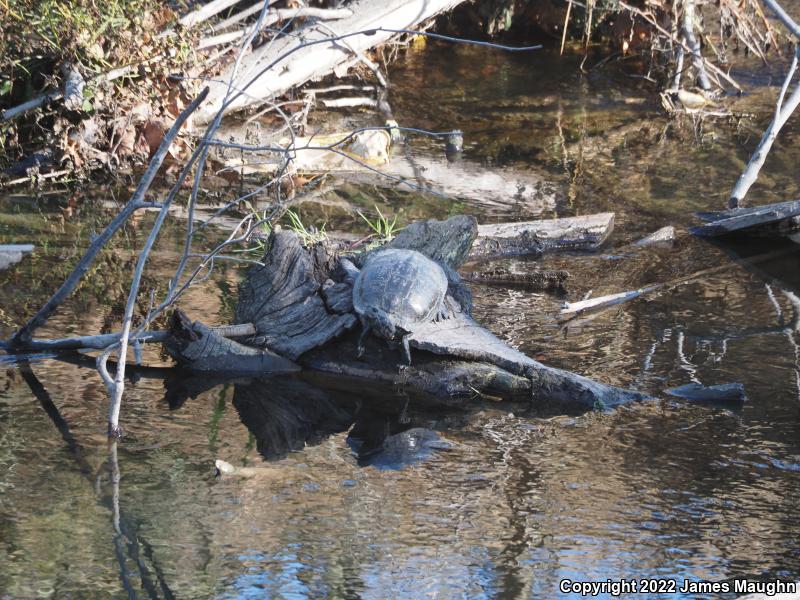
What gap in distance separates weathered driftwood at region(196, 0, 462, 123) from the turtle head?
4520 millimetres

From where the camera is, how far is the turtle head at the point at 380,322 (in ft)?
16.8

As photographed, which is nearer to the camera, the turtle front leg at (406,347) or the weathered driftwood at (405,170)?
the turtle front leg at (406,347)

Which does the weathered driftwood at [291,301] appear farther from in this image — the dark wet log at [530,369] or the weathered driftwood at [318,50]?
the weathered driftwood at [318,50]

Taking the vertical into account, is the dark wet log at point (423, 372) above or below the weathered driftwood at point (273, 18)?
below

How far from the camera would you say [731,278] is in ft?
22.5

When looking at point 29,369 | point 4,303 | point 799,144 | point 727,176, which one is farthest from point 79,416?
point 799,144

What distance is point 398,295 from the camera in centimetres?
518

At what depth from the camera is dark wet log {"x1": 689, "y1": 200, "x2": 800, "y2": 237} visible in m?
7.17

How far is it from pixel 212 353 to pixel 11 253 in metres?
2.10

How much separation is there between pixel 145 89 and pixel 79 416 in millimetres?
4539

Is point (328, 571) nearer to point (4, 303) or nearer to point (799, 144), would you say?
point (4, 303)

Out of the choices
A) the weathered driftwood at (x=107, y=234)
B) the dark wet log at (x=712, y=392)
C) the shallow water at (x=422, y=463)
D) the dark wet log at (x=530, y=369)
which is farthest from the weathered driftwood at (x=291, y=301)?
the dark wet log at (x=712, y=392)

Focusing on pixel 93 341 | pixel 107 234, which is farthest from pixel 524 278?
pixel 107 234

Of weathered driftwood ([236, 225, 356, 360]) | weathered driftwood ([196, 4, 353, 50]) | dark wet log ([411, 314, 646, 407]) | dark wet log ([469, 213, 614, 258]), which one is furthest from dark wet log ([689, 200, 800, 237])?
weathered driftwood ([196, 4, 353, 50])
